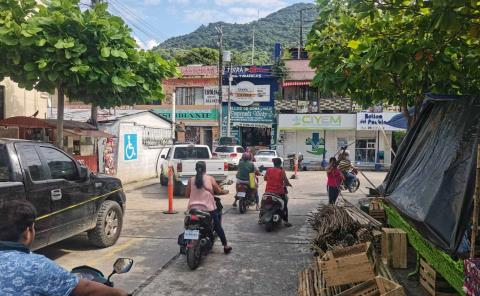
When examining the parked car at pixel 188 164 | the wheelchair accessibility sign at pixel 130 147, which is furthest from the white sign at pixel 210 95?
the parked car at pixel 188 164

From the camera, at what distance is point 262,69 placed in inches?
1363

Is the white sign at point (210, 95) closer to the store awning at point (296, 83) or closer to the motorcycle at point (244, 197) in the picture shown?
the store awning at point (296, 83)

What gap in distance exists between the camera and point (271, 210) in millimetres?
9062

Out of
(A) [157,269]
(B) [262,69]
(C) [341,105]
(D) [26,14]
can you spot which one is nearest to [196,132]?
(B) [262,69]

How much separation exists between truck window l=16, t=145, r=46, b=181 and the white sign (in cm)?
2933

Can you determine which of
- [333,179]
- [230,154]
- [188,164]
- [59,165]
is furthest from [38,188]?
[230,154]

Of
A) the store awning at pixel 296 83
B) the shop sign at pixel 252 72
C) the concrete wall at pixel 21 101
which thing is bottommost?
the concrete wall at pixel 21 101

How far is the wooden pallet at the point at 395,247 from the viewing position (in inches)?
245

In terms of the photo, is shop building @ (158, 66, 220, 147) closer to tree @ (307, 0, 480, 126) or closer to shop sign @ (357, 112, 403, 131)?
shop sign @ (357, 112, 403, 131)

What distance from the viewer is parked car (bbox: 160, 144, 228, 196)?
1436cm

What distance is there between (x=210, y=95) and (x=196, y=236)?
2952 centimetres

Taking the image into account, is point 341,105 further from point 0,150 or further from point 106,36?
point 0,150

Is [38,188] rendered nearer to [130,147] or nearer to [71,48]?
[71,48]

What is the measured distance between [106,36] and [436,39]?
6.17m
